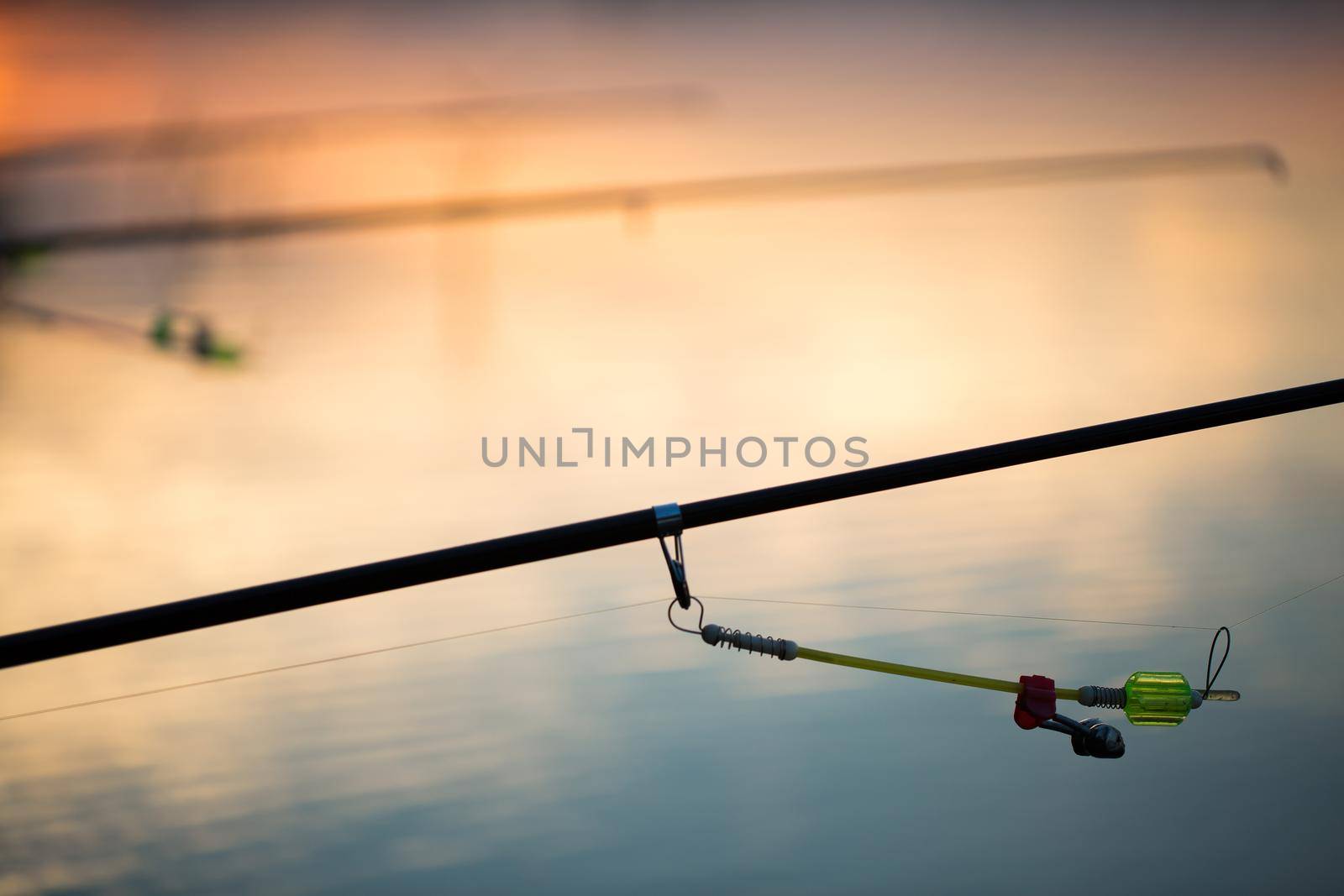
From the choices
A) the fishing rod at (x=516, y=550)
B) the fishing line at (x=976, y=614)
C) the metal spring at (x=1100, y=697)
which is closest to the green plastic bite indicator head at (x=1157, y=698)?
the metal spring at (x=1100, y=697)

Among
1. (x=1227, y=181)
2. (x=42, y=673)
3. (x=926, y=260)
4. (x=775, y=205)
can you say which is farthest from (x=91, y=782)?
(x=1227, y=181)

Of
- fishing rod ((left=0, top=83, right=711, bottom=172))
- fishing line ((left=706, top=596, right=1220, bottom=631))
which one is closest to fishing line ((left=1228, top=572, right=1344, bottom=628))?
fishing line ((left=706, top=596, right=1220, bottom=631))

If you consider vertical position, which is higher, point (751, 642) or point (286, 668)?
point (751, 642)

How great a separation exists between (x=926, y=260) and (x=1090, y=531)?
0.56 metres

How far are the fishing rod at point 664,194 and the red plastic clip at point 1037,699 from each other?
0.98m

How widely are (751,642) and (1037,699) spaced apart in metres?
0.35

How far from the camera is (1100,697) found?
3.85 ft

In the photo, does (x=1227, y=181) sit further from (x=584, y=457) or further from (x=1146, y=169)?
(x=584, y=457)

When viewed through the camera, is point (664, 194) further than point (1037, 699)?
Yes

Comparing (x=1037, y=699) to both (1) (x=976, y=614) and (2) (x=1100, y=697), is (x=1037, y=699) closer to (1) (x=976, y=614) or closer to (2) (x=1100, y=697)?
(2) (x=1100, y=697)

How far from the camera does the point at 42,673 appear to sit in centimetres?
164

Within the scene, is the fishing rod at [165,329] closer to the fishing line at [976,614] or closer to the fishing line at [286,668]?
the fishing line at [286,668]

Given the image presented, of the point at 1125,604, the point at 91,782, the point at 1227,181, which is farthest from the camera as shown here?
the point at 1227,181

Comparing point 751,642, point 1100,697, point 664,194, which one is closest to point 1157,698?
→ point 1100,697
